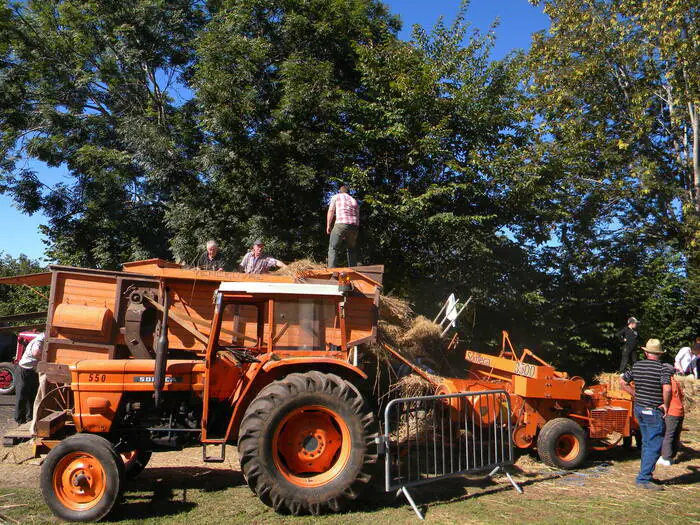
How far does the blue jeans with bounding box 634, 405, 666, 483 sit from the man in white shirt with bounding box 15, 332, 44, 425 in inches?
343

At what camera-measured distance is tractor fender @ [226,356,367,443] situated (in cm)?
556

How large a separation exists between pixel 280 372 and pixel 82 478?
2.03 metres

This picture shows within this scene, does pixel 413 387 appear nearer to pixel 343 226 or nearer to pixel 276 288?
pixel 276 288

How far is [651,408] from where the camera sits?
6609 mm

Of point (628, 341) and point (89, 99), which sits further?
point (89, 99)

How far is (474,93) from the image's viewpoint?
13.4 meters

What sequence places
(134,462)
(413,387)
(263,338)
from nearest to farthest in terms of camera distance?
(263,338) → (134,462) → (413,387)

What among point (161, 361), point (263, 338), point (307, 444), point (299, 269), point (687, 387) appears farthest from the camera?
point (687, 387)

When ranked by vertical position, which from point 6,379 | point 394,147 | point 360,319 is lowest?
point 6,379

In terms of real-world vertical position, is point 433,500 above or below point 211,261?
below

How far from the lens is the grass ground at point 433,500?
17.1 ft

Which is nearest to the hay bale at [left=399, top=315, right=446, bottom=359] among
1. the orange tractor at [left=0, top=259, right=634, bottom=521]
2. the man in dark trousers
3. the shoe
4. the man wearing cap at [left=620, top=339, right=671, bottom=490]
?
the orange tractor at [left=0, top=259, right=634, bottom=521]

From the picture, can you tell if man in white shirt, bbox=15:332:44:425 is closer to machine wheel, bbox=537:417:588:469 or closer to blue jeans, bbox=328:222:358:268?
blue jeans, bbox=328:222:358:268

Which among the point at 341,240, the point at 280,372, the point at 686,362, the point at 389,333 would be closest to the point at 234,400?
the point at 280,372
